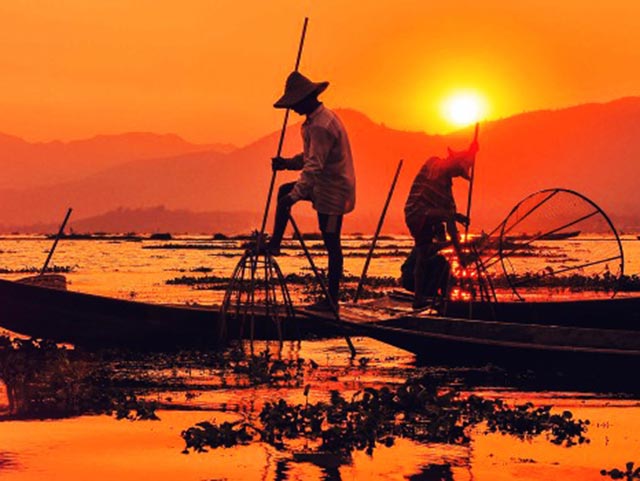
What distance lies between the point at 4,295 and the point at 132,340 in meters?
1.54

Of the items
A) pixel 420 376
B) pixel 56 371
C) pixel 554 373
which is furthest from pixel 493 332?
pixel 56 371

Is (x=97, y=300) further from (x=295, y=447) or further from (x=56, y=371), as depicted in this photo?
(x=295, y=447)

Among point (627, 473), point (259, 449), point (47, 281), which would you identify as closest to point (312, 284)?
point (47, 281)

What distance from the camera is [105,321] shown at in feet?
54.2

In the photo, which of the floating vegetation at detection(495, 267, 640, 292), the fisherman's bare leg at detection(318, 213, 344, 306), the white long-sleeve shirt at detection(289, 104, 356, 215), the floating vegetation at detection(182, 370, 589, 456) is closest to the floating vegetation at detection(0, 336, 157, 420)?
the floating vegetation at detection(182, 370, 589, 456)

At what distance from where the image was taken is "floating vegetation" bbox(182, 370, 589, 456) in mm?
10594

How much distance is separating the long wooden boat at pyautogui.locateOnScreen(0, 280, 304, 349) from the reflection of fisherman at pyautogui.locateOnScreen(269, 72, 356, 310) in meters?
1.31

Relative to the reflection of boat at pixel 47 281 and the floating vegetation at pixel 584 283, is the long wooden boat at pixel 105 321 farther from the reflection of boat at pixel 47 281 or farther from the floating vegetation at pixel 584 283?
the floating vegetation at pixel 584 283

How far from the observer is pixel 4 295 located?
1634 cm

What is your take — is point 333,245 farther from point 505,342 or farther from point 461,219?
point 505,342

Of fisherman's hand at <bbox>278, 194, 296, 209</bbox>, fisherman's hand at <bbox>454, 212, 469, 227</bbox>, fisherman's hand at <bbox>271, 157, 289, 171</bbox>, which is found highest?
fisherman's hand at <bbox>271, 157, 289, 171</bbox>

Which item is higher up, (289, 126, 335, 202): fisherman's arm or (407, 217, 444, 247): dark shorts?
(289, 126, 335, 202): fisherman's arm

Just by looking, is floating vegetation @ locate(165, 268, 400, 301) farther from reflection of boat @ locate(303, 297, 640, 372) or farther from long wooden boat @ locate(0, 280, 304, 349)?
long wooden boat @ locate(0, 280, 304, 349)

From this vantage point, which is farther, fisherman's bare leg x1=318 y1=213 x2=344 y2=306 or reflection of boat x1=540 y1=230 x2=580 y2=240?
reflection of boat x1=540 y1=230 x2=580 y2=240
